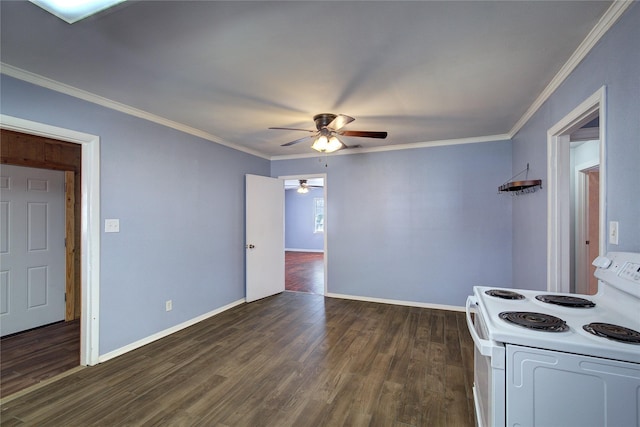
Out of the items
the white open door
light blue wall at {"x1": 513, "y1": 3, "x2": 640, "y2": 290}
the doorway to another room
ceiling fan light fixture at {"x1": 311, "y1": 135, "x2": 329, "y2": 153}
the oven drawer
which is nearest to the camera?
the oven drawer

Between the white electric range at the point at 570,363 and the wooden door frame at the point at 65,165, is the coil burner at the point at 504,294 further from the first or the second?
the wooden door frame at the point at 65,165

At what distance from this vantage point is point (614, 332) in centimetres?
104

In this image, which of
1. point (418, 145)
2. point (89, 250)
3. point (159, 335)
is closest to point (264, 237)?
point (159, 335)

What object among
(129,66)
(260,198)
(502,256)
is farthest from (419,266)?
(129,66)

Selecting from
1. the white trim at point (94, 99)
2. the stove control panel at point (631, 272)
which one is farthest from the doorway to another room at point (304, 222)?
the stove control panel at point (631, 272)

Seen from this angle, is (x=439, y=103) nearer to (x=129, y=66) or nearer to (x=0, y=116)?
(x=129, y=66)

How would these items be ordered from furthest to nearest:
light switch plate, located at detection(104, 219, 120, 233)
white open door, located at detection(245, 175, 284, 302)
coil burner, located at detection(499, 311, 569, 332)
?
white open door, located at detection(245, 175, 284, 302) < light switch plate, located at detection(104, 219, 120, 233) < coil burner, located at detection(499, 311, 569, 332)

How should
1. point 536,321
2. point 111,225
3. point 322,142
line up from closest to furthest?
point 536,321 < point 111,225 < point 322,142

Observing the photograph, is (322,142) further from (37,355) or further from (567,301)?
(37,355)

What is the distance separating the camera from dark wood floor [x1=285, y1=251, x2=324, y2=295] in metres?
5.18

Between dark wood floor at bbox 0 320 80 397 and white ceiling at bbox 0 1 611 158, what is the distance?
2390 millimetres

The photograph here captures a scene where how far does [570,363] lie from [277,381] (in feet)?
6.35

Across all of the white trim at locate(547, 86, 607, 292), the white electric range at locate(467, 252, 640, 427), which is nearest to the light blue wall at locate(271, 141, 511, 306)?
the white trim at locate(547, 86, 607, 292)

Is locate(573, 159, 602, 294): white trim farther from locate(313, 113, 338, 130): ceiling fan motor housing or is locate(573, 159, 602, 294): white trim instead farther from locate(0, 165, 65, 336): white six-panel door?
locate(0, 165, 65, 336): white six-panel door
